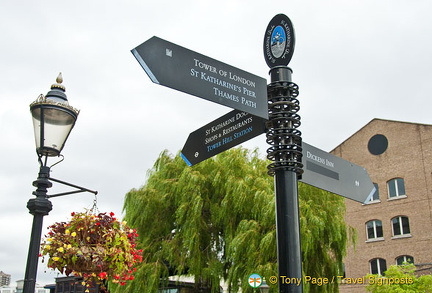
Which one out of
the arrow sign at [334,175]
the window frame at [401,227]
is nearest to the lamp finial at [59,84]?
the arrow sign at [334,175]

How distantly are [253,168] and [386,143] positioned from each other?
1798 cm

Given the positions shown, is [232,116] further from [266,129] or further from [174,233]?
[174,233]

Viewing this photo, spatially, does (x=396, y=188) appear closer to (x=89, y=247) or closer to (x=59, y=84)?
(x=89, y=247)

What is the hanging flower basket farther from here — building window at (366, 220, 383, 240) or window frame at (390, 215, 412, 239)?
building window at (366, 220, 383, 240)

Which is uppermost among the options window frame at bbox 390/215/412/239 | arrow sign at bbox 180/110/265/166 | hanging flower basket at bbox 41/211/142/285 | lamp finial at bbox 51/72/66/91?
window frame at bbox 390/215/412/239

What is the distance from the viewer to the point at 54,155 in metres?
4.39

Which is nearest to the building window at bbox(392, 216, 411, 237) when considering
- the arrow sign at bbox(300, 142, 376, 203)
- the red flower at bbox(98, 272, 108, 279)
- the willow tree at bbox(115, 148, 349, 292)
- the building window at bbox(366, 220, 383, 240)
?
the building window at bbox(366, 220, 383, 240)

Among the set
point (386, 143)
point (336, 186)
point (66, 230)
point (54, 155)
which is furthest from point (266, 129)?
point (386, 143)

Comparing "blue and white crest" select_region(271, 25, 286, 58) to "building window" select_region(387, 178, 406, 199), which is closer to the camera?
"blue and white crest" select_region(271, 25, 286, 58)

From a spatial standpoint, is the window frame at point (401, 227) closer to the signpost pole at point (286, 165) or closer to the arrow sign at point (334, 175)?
the arrow sign at point (334, 175)

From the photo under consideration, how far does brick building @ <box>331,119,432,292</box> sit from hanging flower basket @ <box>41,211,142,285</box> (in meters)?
27.6

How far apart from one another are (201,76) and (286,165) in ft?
3.41

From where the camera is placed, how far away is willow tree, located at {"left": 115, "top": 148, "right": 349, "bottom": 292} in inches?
615

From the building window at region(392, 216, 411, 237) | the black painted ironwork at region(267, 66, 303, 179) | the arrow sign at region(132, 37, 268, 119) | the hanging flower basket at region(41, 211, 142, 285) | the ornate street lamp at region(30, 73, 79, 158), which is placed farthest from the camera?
the building window at region(392, 216, 411, 237)
